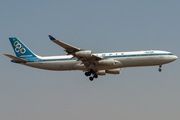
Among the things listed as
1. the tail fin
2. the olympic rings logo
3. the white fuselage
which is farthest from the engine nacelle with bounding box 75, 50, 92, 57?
the olympic rings logo

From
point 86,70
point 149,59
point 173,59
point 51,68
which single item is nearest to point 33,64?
point 51,68

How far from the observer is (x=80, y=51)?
52.2m

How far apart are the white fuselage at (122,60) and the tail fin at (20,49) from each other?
4.67 meters

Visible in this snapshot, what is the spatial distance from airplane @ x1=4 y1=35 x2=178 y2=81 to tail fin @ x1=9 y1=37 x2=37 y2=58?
0.90 meters

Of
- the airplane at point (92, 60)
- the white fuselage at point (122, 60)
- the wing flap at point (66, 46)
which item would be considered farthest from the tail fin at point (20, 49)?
the wing flap at point (66, 46)

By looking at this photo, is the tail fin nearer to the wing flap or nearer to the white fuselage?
the white fuselage

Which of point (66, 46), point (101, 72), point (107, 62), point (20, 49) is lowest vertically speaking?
point (101, 72)

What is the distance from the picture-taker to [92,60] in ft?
181

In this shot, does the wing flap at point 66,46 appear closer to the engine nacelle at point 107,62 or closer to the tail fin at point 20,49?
the engine nacelle at point 107,62

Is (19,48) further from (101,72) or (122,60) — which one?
(122,60)

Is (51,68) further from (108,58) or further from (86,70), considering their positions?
(108,58)

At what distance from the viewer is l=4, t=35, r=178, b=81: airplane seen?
53625 mm

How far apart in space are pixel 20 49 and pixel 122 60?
21.0 metres

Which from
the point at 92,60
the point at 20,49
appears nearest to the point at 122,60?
the point at 92,60
